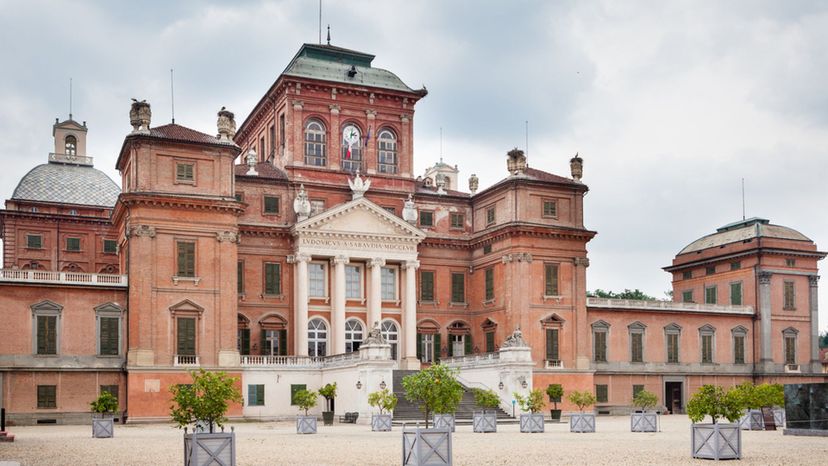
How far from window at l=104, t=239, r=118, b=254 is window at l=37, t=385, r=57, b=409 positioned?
2049 centimetres

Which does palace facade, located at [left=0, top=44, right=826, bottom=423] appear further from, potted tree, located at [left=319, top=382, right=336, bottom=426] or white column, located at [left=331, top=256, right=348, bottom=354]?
potted tree, located at [left=319, top=382, right=336, bottom=426]

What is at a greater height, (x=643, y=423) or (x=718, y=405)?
(x=718, y=405)

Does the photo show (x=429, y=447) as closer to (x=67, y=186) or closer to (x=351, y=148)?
(x=351, y=148)

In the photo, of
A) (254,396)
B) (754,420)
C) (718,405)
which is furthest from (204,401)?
(254,396)

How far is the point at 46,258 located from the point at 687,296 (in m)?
43.9

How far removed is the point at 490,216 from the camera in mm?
60000

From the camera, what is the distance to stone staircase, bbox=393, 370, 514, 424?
46.6 metres

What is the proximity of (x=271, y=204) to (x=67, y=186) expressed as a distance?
69.0 feet

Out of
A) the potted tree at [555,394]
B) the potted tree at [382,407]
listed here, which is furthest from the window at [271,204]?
the potted tree at [555,394]

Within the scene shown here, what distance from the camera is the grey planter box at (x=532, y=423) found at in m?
38.7

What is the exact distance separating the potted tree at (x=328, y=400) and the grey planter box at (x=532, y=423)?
36.3 ft

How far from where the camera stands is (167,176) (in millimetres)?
50281

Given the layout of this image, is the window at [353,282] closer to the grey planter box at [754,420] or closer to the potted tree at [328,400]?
the potted tree at [328,400]

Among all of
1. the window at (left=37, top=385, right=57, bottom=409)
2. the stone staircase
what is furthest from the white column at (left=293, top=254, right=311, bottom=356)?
the window at (left=37, top=385, right=57, bottom=409)
